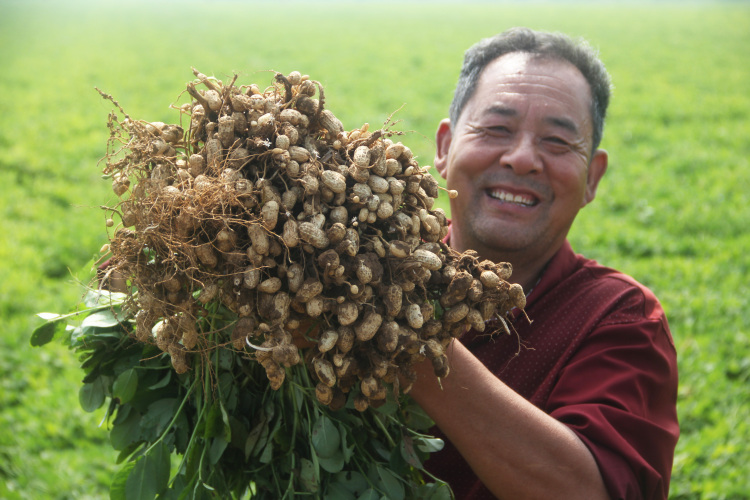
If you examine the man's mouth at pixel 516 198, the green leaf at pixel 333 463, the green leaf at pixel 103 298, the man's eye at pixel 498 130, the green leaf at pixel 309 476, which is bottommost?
the green leaf at pixel 309 476

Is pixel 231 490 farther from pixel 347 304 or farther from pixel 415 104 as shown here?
pixel 415 104

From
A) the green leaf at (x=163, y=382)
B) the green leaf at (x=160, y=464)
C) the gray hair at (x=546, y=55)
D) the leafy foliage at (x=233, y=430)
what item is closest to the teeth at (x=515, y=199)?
the gray hair at (x=546, y=55)

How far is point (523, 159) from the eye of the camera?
7.04 feet

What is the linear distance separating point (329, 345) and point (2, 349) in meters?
4.09

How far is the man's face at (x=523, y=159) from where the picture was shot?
2.20 m

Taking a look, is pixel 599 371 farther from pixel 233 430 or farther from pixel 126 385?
pixel 126 385

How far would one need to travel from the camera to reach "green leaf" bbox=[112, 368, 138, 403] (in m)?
1.62

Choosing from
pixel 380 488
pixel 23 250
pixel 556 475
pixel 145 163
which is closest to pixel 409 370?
pixel 380 488

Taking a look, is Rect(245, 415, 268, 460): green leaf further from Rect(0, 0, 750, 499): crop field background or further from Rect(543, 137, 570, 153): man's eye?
Rect(543, 137, 570, 153): man's eye

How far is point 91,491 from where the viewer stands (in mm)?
3334

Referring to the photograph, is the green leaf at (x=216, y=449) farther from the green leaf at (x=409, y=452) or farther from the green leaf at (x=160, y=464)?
the green leaf at (x=409, y=452)

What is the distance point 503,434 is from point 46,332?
132 centimetres

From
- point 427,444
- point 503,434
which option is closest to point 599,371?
point 503,434

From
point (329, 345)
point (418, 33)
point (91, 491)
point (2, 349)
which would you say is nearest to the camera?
point (329, 345)
